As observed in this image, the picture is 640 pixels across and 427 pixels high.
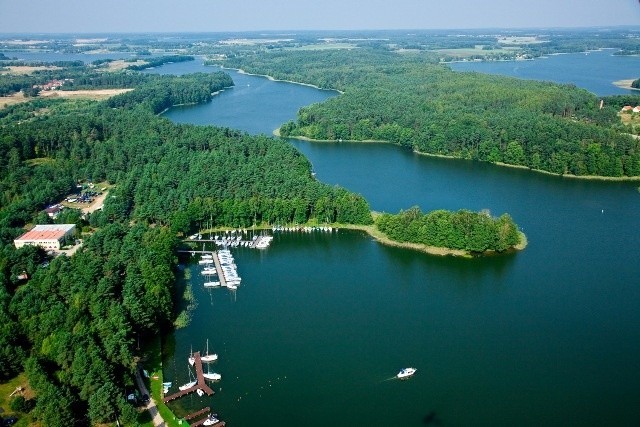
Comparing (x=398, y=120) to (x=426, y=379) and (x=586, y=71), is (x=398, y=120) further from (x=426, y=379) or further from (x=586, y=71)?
(x=586, y=71)

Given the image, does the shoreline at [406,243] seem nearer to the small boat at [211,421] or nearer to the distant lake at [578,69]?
the small boat at [211,421]

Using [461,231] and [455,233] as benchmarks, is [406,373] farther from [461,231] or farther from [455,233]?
[461,231]

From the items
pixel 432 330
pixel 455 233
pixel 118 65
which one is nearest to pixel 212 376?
pixel 432 330

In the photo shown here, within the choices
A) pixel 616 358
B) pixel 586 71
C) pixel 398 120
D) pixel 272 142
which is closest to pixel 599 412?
pixel 616 358

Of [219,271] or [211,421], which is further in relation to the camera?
[219,271]

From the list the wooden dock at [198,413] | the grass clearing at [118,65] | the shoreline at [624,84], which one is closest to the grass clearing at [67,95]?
the grass clearing at [118,65]

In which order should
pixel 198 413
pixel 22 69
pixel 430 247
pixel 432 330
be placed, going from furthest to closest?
pixel 22 69
pixel 430 247
pixel 432 330
pixel 198 413
